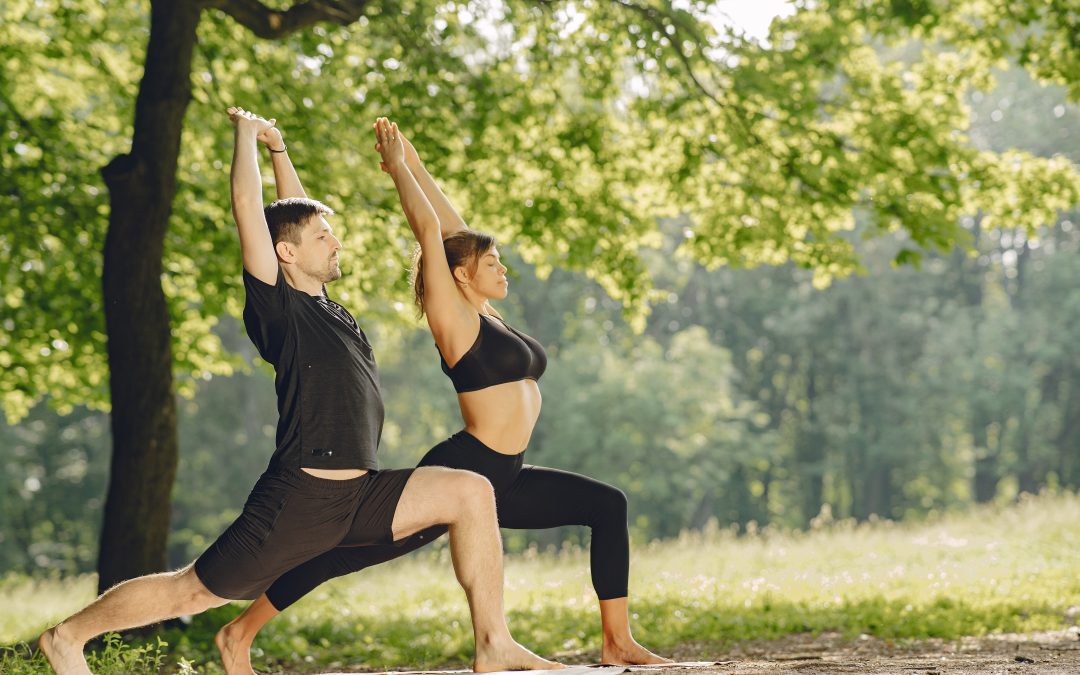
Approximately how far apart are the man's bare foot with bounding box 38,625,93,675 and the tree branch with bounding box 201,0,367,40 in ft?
21.4

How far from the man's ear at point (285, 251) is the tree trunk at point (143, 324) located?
16.9 feet

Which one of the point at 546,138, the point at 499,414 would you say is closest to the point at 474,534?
the point at 499,414

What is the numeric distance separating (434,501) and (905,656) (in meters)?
4.08

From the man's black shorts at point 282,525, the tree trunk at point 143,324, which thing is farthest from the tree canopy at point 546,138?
the man's black shorts at point 282,525

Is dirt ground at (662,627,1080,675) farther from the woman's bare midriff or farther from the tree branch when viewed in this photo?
the tree branch

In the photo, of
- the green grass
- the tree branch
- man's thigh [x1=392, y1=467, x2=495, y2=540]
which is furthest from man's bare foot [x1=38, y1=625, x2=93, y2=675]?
the tree branch

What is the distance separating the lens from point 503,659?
4375 mm

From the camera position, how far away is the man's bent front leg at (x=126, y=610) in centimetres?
421

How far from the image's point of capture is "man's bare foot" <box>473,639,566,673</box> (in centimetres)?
436

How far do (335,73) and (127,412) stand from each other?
14.5 feet

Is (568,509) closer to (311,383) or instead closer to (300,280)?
(311,383)

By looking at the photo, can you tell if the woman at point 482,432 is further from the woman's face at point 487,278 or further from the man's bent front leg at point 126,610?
the man's bent front leg at point 126,610

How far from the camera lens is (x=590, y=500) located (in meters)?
5.20

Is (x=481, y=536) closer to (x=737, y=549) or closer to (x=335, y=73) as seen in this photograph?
(x=335, y=73)
